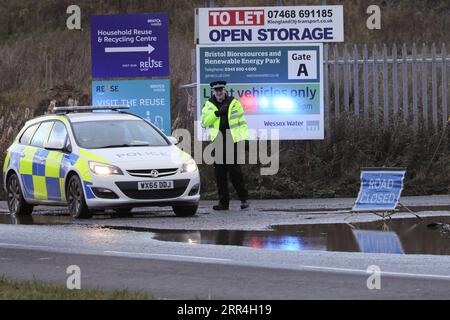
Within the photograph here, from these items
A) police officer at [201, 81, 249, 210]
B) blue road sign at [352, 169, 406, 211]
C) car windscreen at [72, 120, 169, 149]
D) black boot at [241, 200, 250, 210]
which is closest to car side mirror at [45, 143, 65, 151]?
car windscreen at [72, 120, 169, 149]

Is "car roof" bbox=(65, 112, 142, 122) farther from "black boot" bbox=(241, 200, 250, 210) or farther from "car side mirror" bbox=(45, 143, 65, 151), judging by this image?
"black boot" bbox=(241, 200, 250, 210)

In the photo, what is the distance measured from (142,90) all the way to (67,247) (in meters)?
10.2

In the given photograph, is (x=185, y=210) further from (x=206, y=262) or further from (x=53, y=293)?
(x=53, y=293)

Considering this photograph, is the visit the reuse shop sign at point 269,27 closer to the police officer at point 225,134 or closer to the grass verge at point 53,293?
the police officer at point 225,134

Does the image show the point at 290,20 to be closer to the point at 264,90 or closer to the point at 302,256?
the point at 264,90

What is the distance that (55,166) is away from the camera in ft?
61.5

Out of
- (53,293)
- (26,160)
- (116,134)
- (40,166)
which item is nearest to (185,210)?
(116,134)

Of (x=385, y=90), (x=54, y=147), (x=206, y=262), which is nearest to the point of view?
(x=206, y=262)

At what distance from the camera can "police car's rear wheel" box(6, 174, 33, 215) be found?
1975cm

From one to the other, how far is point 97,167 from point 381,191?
3.95 meters

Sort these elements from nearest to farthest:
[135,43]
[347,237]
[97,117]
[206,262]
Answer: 1. [206,262]
2. [347,237]
3. [97,117]
4. [135,43]

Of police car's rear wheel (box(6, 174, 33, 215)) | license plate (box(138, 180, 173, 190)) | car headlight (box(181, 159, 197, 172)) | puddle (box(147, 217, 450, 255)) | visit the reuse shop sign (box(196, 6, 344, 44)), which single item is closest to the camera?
puddle (box(147, 217, 450, 255))

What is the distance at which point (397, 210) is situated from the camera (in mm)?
17625

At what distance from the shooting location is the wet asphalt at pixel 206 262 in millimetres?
10570
